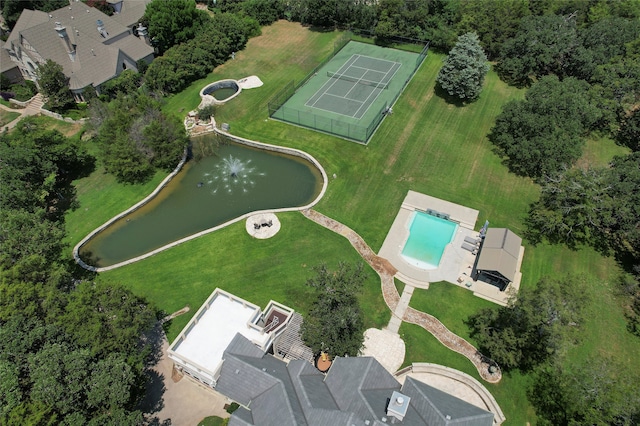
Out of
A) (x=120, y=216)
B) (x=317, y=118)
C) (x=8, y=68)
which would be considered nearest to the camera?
(x=120, y=216)

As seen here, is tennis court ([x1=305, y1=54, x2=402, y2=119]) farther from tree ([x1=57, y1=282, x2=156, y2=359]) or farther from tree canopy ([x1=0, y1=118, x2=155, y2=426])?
tree ([x1=57, y1=282, x2=156, y2=359])

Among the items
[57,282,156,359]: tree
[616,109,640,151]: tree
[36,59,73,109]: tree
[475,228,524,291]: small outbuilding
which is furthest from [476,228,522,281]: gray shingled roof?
[36,59,73,109]: tree

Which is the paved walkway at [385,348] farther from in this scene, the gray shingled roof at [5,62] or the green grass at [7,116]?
the gray shingled roof at [5,62]

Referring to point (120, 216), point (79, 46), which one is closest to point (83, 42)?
point (79, 46)

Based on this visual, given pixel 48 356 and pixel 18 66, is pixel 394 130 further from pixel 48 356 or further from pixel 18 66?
pixel 18 66

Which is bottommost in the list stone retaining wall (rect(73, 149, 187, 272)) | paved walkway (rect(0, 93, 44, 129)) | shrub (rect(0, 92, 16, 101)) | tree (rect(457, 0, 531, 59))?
stone retaining wall (rect(73, 149, 187, 272))

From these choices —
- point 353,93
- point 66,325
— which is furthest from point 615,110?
point 66,325

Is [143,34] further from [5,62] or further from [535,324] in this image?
[535,324]
